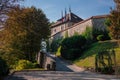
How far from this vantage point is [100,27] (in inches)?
1876

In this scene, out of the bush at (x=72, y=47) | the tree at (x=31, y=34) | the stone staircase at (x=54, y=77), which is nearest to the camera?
the stone staircase at (x=54, y=77)

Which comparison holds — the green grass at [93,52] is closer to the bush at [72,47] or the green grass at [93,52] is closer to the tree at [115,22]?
the bush at [72,47]

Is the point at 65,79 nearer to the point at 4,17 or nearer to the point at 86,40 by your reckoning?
the point at 4,17

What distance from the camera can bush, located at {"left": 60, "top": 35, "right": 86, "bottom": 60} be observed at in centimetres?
4322

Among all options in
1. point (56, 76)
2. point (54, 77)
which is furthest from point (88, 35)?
point (54, 77)

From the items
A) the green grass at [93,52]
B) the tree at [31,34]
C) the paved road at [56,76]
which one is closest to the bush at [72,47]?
the green grass at [93,52]

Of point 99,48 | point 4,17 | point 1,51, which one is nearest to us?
point 4,17

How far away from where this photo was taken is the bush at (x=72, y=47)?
43219 millimetres

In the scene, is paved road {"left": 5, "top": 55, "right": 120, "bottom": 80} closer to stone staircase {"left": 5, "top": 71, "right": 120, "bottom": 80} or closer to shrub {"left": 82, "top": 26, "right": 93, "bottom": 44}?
stone staircase {"left": 5, "top": 71, "right": 120, "bottom": 80}

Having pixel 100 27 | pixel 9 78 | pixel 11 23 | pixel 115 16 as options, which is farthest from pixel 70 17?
pixel 9 78

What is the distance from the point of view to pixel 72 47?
44656 millimetres

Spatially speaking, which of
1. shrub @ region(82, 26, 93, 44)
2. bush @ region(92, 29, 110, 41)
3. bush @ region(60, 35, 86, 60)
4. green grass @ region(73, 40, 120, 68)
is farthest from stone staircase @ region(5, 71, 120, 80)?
shrub @ region(82, 26, 93, 44)

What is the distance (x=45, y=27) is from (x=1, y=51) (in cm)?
1841

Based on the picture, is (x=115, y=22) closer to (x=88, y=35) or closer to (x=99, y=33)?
(x=99, y=33)
